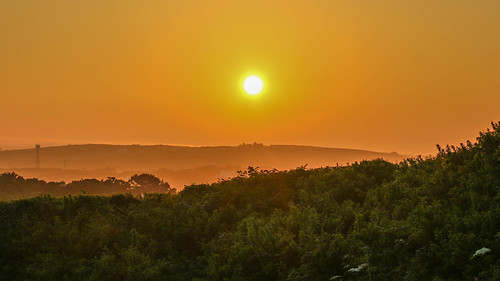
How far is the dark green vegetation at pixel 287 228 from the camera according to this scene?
8938mm

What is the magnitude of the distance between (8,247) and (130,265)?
3737 mm

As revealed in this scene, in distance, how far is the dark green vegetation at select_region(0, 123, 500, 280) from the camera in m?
8.94

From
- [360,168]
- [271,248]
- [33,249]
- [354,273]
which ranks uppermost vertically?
[360,168]

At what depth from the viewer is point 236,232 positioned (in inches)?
485

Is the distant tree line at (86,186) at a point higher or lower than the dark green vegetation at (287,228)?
higher

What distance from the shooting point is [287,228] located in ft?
39.5

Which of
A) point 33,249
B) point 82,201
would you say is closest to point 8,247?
point 33,249

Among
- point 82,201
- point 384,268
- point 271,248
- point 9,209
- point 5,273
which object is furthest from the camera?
point 82,201

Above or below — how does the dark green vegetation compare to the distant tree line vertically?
below

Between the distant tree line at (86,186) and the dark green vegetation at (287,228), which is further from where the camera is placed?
the distant tree line at (86,186)

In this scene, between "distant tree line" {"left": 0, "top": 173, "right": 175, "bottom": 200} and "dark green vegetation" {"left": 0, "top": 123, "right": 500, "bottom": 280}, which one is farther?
"distant tree line" {"left": 0, "top": 173, "right": 175, "bottom": 200}

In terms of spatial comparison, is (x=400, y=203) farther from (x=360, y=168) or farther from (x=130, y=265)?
(x=130, y=265)

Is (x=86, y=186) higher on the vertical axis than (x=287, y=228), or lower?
higher

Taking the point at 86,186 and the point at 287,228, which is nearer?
the point at 287,228
